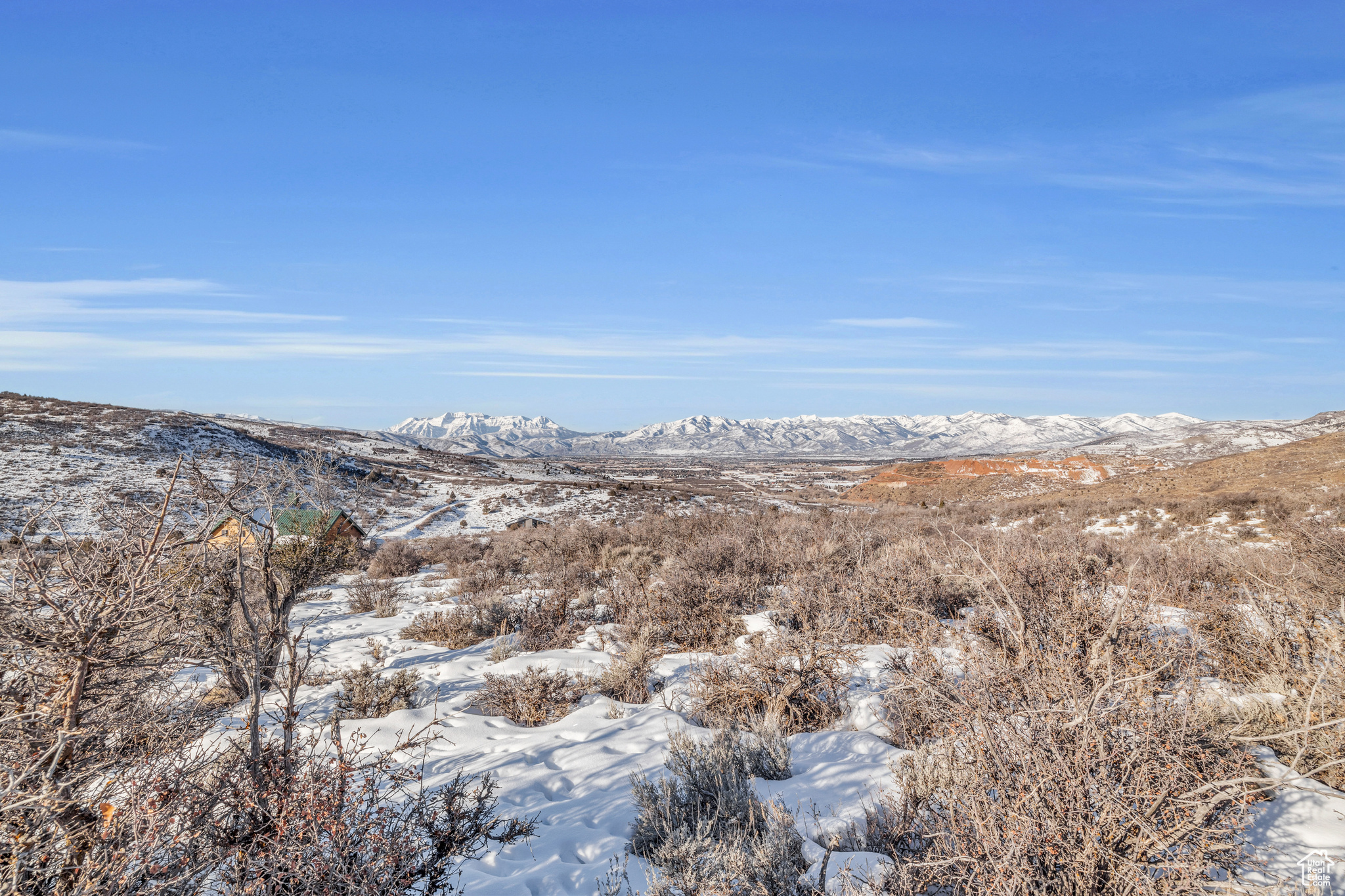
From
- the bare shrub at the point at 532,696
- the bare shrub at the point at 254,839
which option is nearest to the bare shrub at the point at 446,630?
the bare shrub at the point at 532,696

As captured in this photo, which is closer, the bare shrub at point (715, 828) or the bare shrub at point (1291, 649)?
the bare shrub at point (715, 828)

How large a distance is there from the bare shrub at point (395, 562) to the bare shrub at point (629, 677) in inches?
387

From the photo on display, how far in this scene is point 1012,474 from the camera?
3253 centimetres

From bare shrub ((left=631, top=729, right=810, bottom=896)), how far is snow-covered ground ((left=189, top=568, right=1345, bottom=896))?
16cm

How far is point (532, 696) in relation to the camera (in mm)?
5359

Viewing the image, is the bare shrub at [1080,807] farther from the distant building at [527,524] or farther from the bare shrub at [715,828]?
the distant building at [527,524]

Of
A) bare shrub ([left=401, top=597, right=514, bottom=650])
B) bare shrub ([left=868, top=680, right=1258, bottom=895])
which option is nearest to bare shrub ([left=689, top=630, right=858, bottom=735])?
bare shrub ([left=868, top=680, right=1258, bottom=895])

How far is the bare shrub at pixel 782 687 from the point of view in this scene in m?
4.64

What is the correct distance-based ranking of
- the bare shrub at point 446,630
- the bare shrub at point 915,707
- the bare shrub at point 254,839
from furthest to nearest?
the bare shrub at point 446,630
the bare shrub at point 915,707
the bare shrub at point 254,839

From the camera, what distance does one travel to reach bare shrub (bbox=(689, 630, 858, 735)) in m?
4.64

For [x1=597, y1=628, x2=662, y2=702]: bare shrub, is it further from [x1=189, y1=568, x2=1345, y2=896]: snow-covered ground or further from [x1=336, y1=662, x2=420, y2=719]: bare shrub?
[x1=336, y1=662, x2=420, y2=719]: bare shrub

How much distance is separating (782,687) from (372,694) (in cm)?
386

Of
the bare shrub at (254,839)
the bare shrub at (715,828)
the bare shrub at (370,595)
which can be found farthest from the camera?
the bare shrub at (370,595)

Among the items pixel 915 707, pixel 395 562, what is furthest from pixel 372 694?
pixel 395 562
